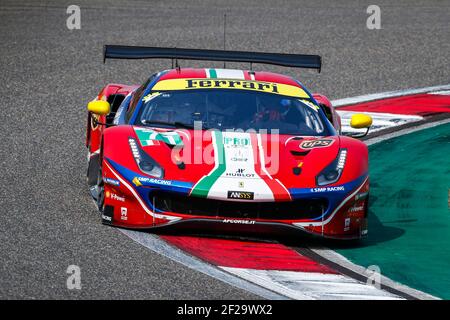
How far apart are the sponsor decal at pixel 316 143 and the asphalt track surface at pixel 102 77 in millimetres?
1549

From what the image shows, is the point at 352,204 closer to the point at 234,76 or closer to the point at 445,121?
the point at 234,76

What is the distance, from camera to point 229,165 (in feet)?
27.5

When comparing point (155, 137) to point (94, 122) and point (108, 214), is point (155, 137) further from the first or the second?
point (94, 122)

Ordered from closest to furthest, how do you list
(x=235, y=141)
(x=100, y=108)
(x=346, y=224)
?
(x=346, y=224) < (x=235, y=141) < (x=100, y=108)

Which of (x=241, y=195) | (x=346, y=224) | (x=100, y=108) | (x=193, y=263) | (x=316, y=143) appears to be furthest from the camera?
(x=100, y=108)

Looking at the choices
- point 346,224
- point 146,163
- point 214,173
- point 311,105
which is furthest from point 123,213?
point 311,105

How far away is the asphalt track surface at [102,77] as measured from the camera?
7.17 metres

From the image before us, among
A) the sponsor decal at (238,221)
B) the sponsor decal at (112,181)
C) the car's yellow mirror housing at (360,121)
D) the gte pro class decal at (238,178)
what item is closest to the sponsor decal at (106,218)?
the sponsor decal at (112,181)

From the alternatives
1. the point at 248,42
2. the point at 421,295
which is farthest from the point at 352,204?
the point at 248,42

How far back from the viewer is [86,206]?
9.12 meters

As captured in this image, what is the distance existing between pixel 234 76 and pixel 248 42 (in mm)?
8011

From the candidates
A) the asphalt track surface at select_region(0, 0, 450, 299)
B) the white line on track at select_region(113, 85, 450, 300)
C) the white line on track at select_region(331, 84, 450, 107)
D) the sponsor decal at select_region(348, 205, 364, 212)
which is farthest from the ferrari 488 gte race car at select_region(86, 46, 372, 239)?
the white line on track at select_region(331, 84, 450, 107)

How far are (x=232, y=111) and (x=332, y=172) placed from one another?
3.81 feet

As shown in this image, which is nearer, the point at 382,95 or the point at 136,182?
the point at 136,182
